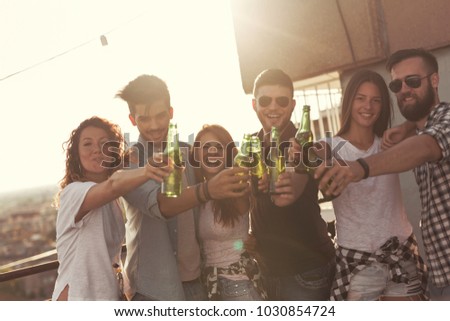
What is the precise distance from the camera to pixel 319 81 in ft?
17.4

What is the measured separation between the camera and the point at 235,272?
2.35m

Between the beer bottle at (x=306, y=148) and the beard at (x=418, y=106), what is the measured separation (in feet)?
1.54

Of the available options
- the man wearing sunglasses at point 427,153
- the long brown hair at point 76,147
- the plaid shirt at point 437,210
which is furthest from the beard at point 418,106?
the long brown hair at point 76,147

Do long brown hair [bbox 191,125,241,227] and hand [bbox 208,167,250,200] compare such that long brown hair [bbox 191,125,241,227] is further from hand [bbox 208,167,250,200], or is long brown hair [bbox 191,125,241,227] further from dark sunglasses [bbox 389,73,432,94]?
dark sunglasses [bbox 389,73,432,94]

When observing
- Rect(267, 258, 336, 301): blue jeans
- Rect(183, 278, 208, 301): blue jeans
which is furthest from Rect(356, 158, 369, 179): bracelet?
Rect(183, 278, 208, 301): blue jeans

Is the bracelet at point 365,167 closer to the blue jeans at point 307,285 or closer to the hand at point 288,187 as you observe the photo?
the hand at point 288,187

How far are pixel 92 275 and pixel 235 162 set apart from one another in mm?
834

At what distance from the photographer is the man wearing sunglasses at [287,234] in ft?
8.31

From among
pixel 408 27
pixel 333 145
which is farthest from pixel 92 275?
pixel 408 27

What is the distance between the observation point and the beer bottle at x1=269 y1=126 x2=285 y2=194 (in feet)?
8.16

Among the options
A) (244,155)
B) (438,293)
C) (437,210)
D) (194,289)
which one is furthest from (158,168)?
(438,293)

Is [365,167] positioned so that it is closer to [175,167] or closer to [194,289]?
[175,167]

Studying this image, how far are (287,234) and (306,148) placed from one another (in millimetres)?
458

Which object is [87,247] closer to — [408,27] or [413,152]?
[413,152]
